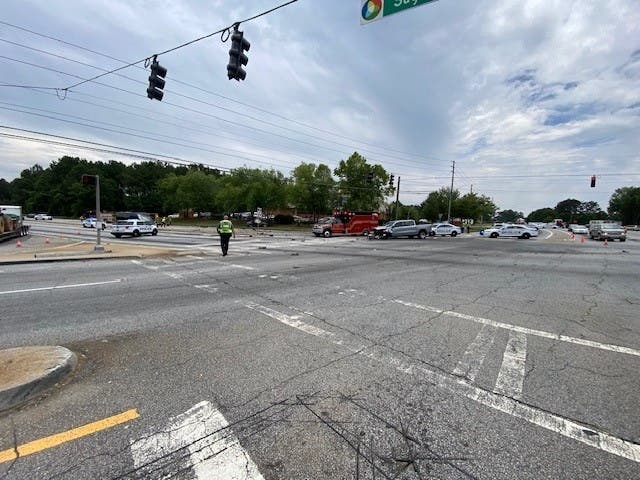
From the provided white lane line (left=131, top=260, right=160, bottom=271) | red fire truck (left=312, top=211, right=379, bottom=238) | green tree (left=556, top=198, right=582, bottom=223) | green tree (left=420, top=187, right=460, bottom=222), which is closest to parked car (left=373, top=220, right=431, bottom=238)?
red fire truck (left=312, top=211, right=379, bottom=238)

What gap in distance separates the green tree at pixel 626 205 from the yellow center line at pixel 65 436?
141 meters

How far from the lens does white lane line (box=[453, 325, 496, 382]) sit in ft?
12.6

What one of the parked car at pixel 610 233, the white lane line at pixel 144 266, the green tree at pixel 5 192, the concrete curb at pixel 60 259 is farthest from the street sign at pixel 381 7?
the green tree at pixel 5 192

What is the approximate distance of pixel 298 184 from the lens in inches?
2245

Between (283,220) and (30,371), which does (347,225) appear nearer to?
(283,220)

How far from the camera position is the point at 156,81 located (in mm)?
11750

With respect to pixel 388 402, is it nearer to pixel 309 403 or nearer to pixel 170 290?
pixel 309 403

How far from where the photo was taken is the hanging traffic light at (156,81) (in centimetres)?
1167

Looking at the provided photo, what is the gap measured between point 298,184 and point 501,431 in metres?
55.7

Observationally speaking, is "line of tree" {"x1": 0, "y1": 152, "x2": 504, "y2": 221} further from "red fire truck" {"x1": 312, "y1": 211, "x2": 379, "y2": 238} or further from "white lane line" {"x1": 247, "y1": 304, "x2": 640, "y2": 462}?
"white lane line" {"x1": 247, "y1": 304, "x2": 640, "y2": 462}

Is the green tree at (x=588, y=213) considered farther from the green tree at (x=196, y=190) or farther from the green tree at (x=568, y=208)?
the green tree at (x=196, y=190)

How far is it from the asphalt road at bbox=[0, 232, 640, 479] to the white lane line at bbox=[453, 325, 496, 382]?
0.09 ft

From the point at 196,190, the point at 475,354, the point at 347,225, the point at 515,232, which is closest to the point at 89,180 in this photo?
the point at 475,354

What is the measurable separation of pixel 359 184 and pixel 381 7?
50.9 metres
